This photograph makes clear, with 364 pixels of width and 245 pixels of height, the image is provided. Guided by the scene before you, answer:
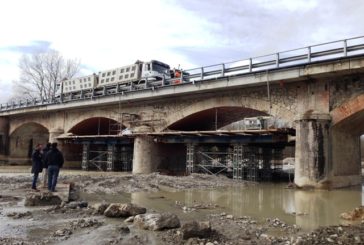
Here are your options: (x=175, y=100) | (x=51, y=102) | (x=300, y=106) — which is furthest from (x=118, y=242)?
(x=51, y=102)

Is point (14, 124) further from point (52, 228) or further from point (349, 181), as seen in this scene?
point (52, 228)

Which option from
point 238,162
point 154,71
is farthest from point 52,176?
point 154,71

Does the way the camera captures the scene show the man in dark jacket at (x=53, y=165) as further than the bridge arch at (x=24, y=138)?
No

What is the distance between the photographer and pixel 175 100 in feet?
91.1

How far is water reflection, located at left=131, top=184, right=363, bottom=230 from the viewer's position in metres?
11.0

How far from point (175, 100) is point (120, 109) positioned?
617 centimetres

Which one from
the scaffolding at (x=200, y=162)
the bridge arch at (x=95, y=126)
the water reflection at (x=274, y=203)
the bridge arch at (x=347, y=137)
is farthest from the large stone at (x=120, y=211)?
the bridge arch at (x=95, y=126)

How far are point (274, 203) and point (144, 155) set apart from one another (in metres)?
14.5

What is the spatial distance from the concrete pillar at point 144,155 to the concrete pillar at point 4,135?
81.6 feet

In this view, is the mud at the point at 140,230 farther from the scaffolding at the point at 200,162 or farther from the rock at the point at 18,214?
the scaffolding at the point at 200,162

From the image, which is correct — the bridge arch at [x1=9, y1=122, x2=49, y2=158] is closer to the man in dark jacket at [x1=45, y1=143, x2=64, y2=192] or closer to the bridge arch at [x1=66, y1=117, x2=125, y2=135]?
the bridge arch at [x1=66, y1=117, x2=125, y2=135]

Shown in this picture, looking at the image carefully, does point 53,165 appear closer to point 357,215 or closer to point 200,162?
point 357,215

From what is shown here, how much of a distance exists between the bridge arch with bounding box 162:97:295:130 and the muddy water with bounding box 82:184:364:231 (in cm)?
491

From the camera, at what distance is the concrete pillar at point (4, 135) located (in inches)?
1817
